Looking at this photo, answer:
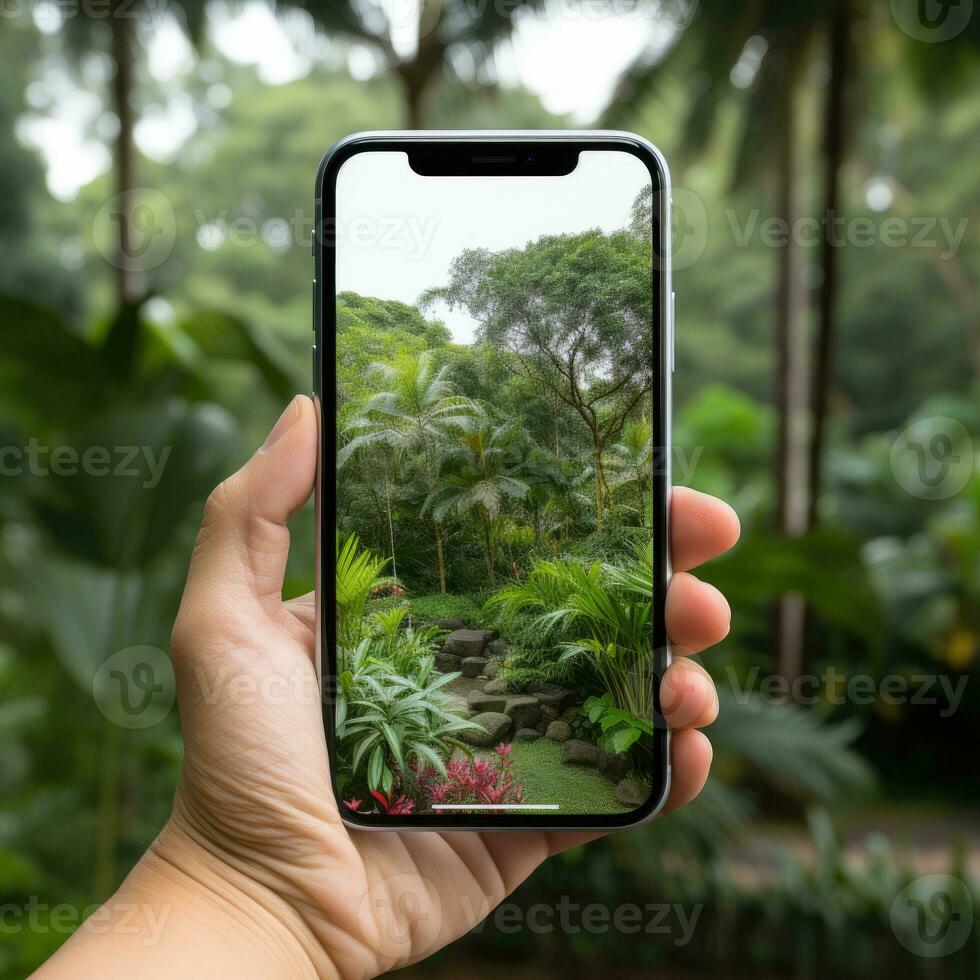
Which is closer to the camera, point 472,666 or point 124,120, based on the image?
point 472,666

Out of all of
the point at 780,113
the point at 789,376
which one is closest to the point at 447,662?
the point at 789,376

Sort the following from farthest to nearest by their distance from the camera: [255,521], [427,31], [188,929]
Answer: [427,31]
[255,521]
[188,929]

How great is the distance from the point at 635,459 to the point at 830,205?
386cm

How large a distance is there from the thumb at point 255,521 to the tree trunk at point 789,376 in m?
3.89

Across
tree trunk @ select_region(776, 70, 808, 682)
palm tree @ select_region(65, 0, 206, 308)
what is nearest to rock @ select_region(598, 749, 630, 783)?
palm tree @ select_region(65, 0, 206, 308)

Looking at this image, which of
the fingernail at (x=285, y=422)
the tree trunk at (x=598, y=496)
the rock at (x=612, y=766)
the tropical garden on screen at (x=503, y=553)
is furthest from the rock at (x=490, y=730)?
the fingernail at (x=285, y=422)

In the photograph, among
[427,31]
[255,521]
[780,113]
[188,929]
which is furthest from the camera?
[780,113]

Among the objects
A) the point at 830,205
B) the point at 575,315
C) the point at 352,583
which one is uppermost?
the point at 830,205

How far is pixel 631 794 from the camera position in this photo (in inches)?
36.9

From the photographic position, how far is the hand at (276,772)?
3.06 feet

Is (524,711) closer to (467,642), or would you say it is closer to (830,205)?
(467,642)

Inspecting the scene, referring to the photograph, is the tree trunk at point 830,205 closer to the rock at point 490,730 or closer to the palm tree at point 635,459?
the palm tree at point 635,459

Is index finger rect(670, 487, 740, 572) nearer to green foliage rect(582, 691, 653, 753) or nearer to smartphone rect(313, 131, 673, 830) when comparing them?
smartphone rect(313, 131, 673, 830)

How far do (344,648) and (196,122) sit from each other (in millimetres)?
13095
